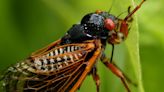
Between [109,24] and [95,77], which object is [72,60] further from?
[109,24]

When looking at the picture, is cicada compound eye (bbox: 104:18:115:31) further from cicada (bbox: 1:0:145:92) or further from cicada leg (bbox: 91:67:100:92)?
cicada leg (bbox: 91:67:100:92)

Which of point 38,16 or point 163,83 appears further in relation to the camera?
point 38,16

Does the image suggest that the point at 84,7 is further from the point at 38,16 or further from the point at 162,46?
the point at 162,46

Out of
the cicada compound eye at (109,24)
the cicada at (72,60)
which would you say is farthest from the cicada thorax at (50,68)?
the cicada compound eye at (109,24)

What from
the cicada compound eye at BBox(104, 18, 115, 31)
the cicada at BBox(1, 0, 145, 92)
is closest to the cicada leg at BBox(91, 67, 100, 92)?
the cicada at BBox(1, 0, 145, 92)

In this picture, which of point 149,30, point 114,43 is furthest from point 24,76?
point 149,30

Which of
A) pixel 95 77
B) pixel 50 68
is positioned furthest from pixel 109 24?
pixel 50 68

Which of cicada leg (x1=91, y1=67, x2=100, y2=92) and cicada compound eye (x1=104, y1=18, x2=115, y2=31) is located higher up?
cicada compound eye (x1=104, y1=18, x2=115, y2=31)
